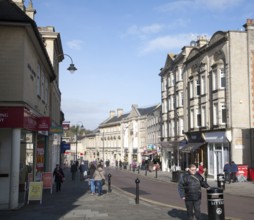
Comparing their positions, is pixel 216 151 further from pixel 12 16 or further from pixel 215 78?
pixel 12 16

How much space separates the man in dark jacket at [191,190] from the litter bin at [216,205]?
0.33 meters

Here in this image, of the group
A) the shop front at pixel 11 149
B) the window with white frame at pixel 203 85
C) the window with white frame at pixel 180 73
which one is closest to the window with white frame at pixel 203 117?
the window with white frame at pixel 203 85

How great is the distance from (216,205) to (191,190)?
73cm

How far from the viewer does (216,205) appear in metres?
10.2

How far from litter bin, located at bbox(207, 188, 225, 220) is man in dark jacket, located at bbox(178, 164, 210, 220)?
1.07 feet

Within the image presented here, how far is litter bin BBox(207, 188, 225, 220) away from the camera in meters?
10.2

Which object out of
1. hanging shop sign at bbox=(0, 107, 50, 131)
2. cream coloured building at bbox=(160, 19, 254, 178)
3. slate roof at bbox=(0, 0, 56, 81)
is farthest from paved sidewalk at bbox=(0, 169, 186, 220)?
cream coloured building at bbox=(160, 19, 254, 178)

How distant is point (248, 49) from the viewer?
1319 inches

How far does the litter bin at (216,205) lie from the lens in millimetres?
10164

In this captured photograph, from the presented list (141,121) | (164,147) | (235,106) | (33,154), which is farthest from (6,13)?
(141,121)

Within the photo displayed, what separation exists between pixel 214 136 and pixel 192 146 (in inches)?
185

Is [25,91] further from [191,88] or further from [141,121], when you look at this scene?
→ [141,121]

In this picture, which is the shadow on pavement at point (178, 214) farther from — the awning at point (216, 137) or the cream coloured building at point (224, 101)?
the awning at point (216, 137)

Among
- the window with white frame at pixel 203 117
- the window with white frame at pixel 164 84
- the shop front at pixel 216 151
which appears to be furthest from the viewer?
the window with white frame at pixel 164 84
